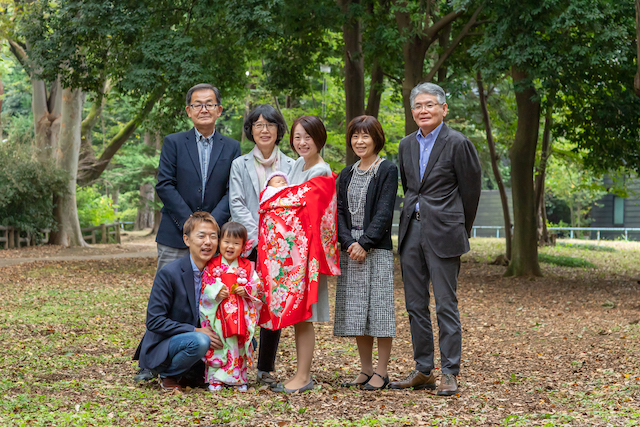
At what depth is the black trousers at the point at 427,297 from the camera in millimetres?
4391

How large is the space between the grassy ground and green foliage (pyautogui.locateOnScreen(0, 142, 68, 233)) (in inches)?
354

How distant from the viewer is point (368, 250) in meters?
Result: 4.39

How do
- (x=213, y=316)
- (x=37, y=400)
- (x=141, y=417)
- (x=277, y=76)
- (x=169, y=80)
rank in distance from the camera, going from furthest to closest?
(x=277, y=76)
(x=169, y=80)
(x=213, y=316)
(x=37, y=400)
(x=141, y=417)

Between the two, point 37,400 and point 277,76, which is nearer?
point 37,400

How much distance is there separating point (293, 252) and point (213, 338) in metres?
0.78

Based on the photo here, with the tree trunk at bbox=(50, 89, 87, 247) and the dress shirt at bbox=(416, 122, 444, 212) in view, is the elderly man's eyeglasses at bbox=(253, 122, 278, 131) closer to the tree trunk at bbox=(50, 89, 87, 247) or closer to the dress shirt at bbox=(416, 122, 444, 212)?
the dress shirt at bbox=(416, 122, 444, 212)

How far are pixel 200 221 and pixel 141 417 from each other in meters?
1.27

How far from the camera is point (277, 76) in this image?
585 inches

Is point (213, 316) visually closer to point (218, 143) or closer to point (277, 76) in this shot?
point (218, 143)

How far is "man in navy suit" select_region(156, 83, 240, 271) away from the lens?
4.57 m

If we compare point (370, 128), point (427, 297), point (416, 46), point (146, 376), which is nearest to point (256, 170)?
point (370, 128)

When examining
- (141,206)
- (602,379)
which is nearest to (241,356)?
(602,379)

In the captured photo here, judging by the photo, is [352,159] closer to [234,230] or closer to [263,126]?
[263,126]

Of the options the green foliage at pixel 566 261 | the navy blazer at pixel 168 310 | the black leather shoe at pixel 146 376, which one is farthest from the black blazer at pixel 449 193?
the green foliage at pixel 566 261
